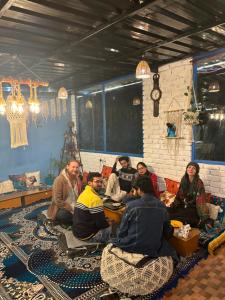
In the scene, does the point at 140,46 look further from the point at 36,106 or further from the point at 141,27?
the point at 36,106

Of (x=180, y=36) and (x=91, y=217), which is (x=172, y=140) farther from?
(x=91, y=217)

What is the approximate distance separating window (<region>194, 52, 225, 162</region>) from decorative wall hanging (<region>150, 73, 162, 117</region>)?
2.76 feet

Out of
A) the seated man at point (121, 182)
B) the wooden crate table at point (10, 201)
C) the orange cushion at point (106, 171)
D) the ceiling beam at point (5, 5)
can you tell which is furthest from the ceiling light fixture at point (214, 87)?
the wooden crate table at point (10, 201)

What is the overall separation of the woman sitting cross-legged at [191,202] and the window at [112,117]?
1.91 metres

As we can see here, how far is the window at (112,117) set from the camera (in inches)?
234

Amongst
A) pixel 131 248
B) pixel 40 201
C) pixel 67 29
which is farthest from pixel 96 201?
pixel 40 201

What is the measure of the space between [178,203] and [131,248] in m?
1.85

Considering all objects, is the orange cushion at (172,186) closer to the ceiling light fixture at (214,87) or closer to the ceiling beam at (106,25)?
the ceiling light fixture at (214,87)

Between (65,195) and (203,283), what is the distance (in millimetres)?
2393

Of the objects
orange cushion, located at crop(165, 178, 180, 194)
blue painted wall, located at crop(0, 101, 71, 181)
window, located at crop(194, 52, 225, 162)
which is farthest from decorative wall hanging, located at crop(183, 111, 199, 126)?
blue painted wall, located at crop(0, 101, 71, 181)

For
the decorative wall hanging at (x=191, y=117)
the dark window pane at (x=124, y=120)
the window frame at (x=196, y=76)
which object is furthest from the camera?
the dark window pane at (x=124, y=120)

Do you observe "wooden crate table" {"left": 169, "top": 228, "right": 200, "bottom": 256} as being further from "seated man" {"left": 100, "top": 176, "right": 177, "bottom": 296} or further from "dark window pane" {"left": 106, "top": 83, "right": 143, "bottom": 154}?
"dark window pane" {"left": 106, "top": 83, "right": 143, "bottom": 154}

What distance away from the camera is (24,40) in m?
3.23

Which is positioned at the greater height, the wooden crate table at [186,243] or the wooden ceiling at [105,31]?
the wooden ceiling at [105,31]
